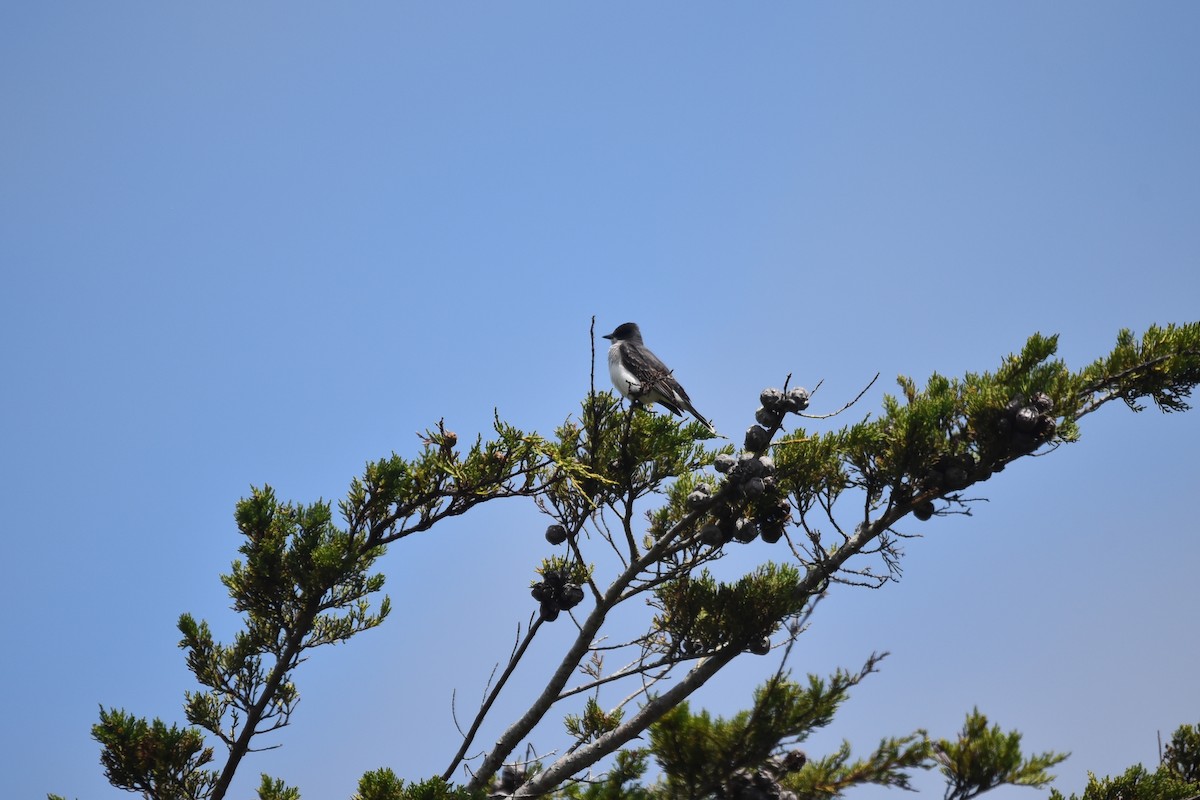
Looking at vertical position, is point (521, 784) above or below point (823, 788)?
above

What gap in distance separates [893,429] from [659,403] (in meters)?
3.36

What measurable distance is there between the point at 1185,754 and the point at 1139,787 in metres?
0.84

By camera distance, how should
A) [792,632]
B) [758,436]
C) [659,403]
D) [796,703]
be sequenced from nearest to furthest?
[792,632] → [758,436] → [796,703] → [659,403]

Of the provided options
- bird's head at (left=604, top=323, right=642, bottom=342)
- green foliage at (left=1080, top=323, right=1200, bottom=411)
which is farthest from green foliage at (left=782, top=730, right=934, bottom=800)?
bird's head at (left=604, top=323, right=642, bottom=342)

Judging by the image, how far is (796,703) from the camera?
20.1 ft

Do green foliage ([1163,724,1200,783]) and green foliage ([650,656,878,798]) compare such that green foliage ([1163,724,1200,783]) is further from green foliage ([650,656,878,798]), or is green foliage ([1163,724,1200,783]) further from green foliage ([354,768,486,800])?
green foliage ([354,768,486,800])

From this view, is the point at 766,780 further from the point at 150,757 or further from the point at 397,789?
the point at 150,757

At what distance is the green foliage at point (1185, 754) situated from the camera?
6.91m

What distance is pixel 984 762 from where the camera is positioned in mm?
5730

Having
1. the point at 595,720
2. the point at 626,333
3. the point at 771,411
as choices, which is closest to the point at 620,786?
the point at 595,720

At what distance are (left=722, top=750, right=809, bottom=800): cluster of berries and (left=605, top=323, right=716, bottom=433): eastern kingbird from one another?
3186 millimetres

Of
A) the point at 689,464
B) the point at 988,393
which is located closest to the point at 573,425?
the point at 689,464

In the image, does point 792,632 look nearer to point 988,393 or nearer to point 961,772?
point 961,772

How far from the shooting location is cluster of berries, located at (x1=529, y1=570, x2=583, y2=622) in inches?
246
